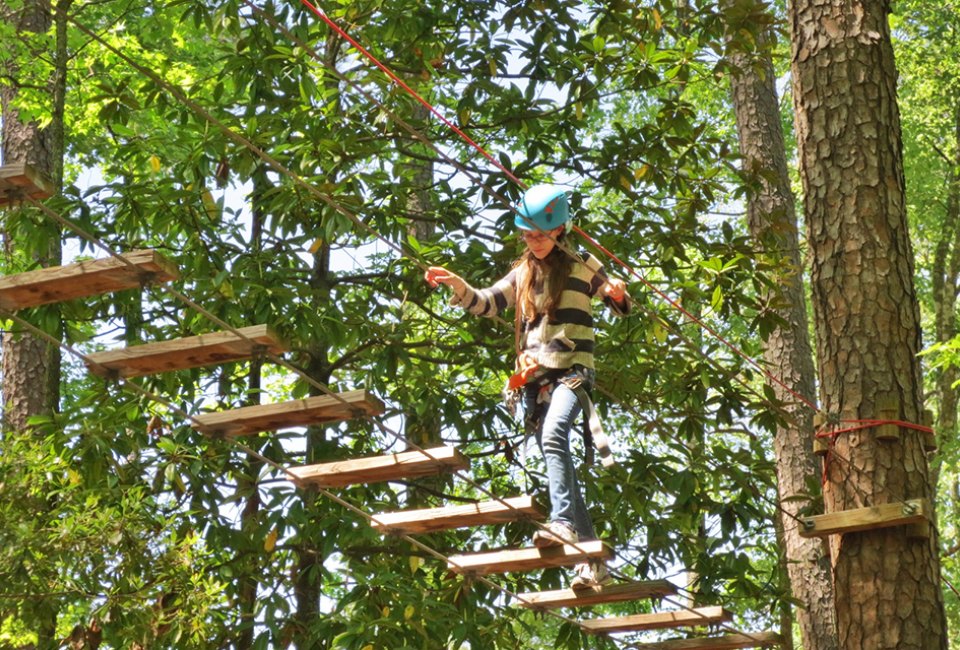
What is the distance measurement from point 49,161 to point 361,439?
3.86m

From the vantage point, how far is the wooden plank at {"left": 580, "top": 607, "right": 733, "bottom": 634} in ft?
20.6

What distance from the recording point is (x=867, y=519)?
5.62 metres

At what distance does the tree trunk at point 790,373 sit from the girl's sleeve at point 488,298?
12.5 ft

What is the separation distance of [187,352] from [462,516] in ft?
4.60

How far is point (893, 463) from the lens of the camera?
5789 mm

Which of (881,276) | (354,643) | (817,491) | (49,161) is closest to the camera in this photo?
(881,276)

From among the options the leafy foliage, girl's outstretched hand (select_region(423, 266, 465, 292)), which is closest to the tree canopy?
the leafy foliage

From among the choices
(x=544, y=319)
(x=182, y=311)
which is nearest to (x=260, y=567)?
(x=182, y=311)

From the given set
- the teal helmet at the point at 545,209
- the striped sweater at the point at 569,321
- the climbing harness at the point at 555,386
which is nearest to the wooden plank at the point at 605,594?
the climbing harness at the point at 555,386

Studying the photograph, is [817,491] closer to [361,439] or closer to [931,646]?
[931,646]

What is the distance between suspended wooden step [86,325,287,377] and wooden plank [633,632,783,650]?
3168 mm

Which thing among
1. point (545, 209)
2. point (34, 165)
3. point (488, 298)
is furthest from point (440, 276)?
point (34, 165)

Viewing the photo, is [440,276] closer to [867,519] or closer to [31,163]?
[867,519]

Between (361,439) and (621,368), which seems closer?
(621,368)
